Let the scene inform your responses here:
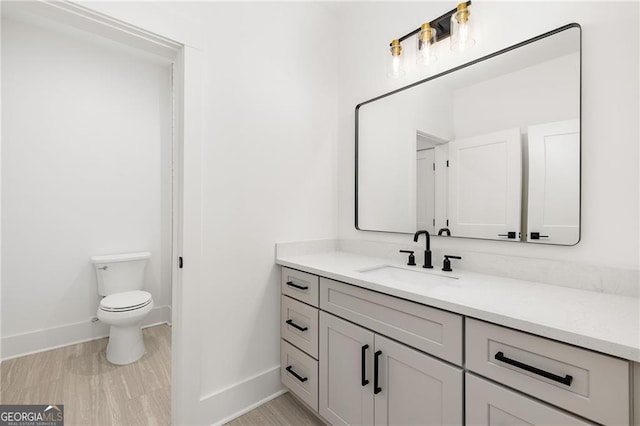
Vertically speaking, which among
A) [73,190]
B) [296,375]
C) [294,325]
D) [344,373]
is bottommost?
[296,375]

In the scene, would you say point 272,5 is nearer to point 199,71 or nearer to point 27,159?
point 199,71

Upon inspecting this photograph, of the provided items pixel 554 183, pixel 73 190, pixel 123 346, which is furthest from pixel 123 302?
pixel 554 183

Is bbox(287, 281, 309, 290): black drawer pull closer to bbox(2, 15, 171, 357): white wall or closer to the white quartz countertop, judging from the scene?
the white quartz countertop

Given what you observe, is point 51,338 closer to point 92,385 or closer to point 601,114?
point 92,385

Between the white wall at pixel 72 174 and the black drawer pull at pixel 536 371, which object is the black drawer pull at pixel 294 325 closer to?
the black drawer pull at pixel 536 371

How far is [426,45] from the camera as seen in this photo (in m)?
1.60

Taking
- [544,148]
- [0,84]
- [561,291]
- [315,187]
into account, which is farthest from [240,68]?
[0,84]

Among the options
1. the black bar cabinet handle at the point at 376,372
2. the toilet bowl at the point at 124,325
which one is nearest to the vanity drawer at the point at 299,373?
the black bar cabinet handle at the point at 376,372

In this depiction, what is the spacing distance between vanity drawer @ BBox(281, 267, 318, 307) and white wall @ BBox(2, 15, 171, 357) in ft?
5.89

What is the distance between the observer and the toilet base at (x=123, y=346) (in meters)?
2.21

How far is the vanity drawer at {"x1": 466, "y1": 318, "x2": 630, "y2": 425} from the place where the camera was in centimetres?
71

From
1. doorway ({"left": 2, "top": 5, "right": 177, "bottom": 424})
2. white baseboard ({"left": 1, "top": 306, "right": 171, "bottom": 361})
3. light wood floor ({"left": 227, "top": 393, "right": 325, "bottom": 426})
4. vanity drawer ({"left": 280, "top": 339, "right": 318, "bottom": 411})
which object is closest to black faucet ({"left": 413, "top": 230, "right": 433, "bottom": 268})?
vanity drawer ({"left": 280, "top": 339, "right": 318, "bottom": 411})

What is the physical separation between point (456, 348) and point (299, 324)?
0.93 meters

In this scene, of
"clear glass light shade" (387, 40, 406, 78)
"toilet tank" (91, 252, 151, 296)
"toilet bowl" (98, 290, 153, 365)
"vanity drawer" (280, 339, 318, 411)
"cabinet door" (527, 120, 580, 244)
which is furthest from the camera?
"toilet tank" (91, 252, 151, 296)
